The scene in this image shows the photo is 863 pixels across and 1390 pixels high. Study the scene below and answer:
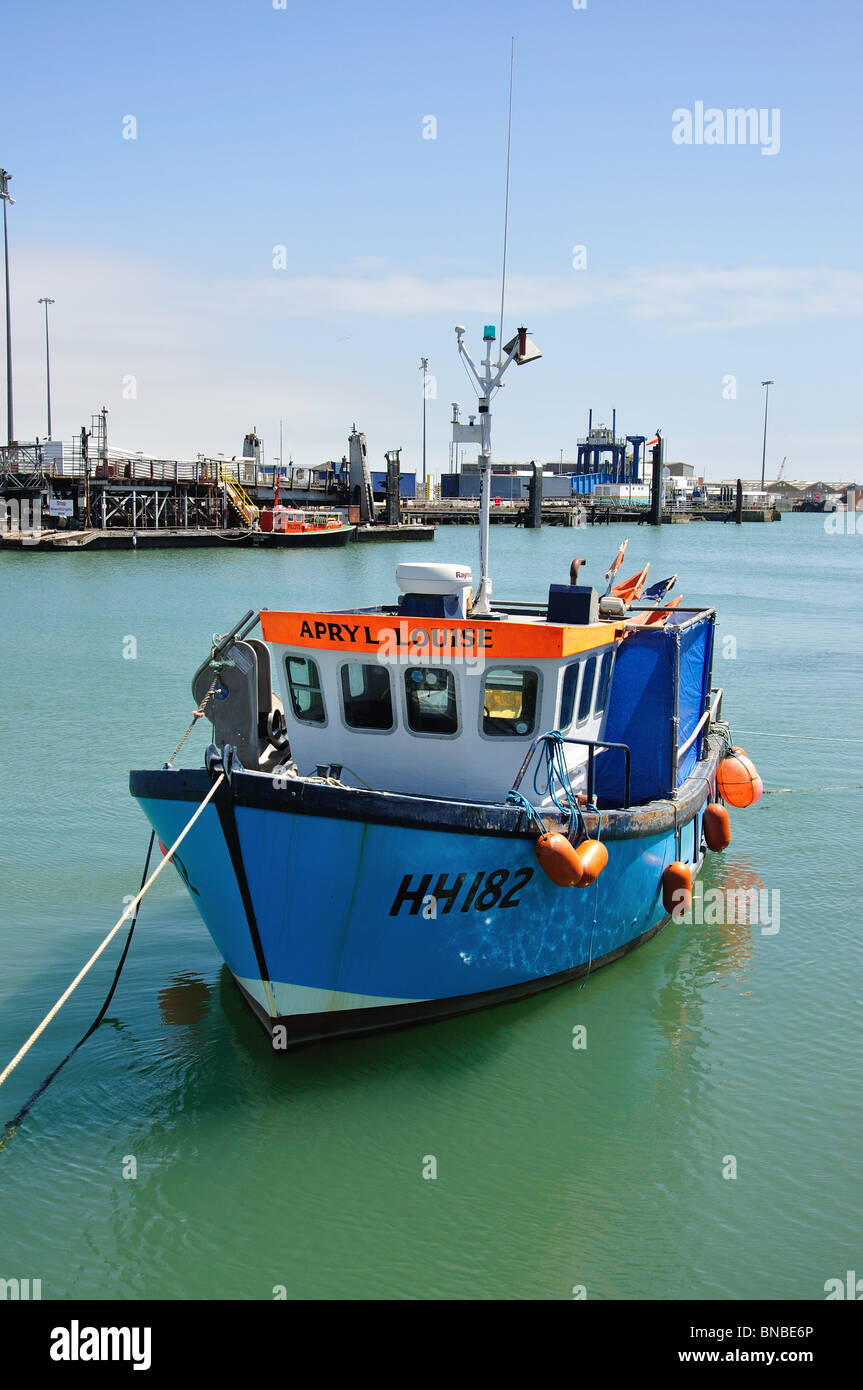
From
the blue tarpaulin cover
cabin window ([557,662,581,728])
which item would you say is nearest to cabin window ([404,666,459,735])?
cabin window ([557,662,581,728])

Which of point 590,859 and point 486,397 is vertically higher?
point 486,397

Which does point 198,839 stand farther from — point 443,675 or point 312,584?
point 312,584

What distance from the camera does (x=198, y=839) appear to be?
9070 mm

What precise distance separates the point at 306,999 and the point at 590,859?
256 cm

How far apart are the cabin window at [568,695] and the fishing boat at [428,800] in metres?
0.03

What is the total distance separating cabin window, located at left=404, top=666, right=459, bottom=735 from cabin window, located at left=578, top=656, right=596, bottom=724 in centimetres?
144

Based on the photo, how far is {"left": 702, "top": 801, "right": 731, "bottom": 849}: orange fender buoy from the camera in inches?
561

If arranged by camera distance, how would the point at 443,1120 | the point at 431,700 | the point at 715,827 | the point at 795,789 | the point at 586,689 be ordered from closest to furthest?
the point at 443,1120 < the point at 431,700 < the point at 586,689 < the point at 715,827 < the point at 795,789

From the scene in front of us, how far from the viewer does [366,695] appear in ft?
33.4

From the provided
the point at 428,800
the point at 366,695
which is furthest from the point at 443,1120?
the point at 366,695

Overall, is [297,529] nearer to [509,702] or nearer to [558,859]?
[509,702]

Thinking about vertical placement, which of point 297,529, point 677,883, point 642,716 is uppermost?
point 297,529
